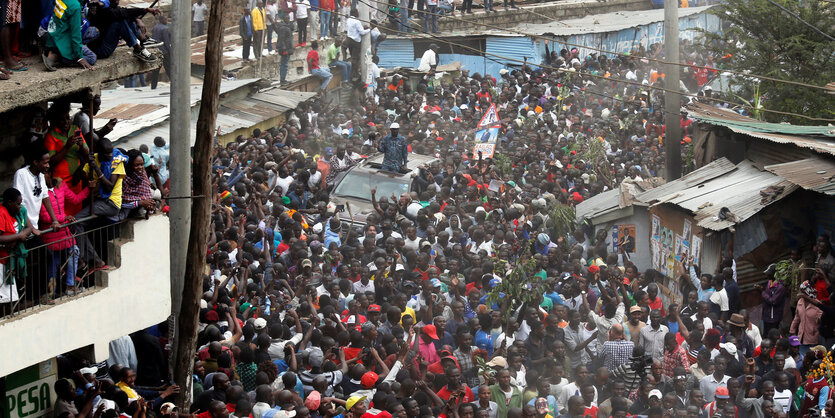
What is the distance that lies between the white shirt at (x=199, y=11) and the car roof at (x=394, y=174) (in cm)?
788

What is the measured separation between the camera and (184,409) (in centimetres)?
914

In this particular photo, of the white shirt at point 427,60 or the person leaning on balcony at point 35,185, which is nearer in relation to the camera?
the person leaning on balcony at point 35,185

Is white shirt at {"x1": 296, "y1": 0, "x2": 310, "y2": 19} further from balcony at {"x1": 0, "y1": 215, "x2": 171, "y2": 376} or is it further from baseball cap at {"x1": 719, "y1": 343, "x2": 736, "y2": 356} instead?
baseball cap at {"x1": 719, "y1": 343, "x2": 736, "y2": 356}

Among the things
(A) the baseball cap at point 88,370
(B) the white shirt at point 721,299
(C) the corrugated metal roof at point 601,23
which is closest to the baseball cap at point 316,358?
(A) the baseball cap at point 88,370

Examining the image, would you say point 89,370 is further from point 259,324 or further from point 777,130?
point 777,130

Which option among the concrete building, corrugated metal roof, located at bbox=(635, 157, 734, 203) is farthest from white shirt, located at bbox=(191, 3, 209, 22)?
the concrete building

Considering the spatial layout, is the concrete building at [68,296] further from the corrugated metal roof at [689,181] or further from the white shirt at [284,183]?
the corrugated metal roof at [689,181]

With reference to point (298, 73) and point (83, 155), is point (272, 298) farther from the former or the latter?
point (298, 73)

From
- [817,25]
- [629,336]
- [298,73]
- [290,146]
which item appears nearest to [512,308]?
[629,336]

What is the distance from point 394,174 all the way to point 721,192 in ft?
15.8

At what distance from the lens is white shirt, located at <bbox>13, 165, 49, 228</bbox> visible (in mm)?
8328

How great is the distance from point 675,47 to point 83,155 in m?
11.6

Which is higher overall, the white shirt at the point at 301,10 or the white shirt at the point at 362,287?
the white shirt at the point at 301,10

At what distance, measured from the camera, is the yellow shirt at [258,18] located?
22484mm
